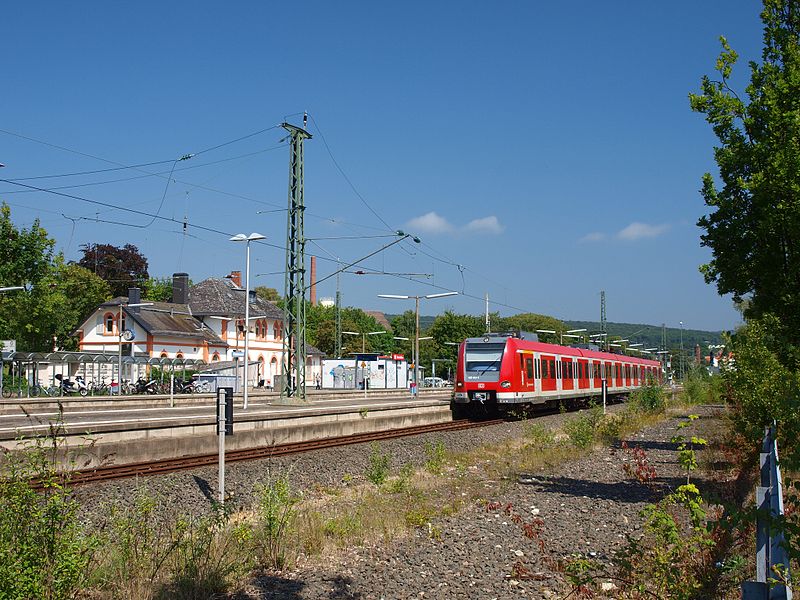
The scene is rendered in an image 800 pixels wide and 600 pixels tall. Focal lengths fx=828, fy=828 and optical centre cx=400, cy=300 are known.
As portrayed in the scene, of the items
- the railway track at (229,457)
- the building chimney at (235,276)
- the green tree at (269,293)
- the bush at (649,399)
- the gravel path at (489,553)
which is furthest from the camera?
the green tree at (269,293)

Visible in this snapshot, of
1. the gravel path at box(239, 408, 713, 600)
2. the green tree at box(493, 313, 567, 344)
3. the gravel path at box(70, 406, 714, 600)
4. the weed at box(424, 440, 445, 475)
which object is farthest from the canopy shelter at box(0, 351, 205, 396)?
the green tree at box(493, 313, 567, 344)

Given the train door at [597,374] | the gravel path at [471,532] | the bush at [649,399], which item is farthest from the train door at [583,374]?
the gravel path at [471,532]

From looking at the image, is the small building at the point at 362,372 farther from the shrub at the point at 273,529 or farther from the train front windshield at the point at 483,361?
the shrub at the point at 273,529

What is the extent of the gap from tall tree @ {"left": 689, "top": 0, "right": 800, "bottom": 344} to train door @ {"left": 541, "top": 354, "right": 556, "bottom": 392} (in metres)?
14.2

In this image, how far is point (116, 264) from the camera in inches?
3091

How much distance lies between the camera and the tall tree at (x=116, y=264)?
77562 millimetres

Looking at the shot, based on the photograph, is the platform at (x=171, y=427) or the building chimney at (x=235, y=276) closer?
the platform at (x=171, y=427)

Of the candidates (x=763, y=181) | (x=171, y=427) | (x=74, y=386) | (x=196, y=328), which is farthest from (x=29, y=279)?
(x=763, y=181)

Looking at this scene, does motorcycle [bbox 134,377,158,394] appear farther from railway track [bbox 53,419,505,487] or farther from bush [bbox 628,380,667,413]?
bush [bbox 628,380,667,413]

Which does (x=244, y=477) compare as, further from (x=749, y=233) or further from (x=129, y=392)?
(x=129, y=392)

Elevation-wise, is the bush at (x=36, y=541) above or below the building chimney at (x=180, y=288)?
below

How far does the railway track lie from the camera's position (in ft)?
45.0

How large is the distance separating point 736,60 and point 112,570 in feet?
50.7

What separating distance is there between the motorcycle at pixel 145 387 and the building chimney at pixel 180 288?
2782cm
